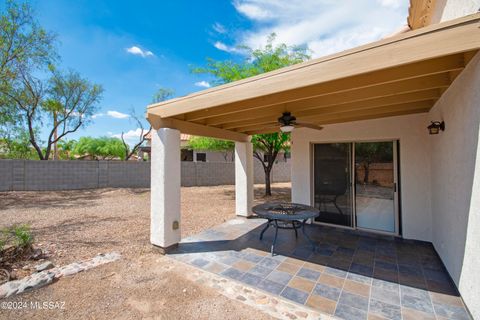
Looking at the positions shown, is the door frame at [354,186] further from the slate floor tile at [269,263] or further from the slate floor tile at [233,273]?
the slate floor tile at [233,273]

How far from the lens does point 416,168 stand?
4.05 metres

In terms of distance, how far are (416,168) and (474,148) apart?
8.28ft

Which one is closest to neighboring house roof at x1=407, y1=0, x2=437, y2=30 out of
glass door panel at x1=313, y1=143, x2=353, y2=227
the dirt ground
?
glass door panel at x1=313, y1=143, x2=353, y2=227

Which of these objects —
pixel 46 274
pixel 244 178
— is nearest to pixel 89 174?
pixel 244 178

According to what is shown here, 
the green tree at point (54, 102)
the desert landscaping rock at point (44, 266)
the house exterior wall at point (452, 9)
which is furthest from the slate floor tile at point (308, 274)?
the green tree at point (54, 102)

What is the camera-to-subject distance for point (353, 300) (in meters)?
2.32

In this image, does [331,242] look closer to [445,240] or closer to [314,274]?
[314,274]

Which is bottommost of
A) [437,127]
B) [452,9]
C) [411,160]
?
[411,160]

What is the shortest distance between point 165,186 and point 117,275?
4.63 ft

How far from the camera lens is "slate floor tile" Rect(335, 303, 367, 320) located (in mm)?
2059

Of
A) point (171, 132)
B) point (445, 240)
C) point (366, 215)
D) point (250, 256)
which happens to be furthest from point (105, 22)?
point (445, 240)

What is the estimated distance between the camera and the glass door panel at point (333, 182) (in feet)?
15.7

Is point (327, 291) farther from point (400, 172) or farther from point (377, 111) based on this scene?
point (377, 111)

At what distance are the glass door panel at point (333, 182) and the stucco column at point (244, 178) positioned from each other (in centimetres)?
180
